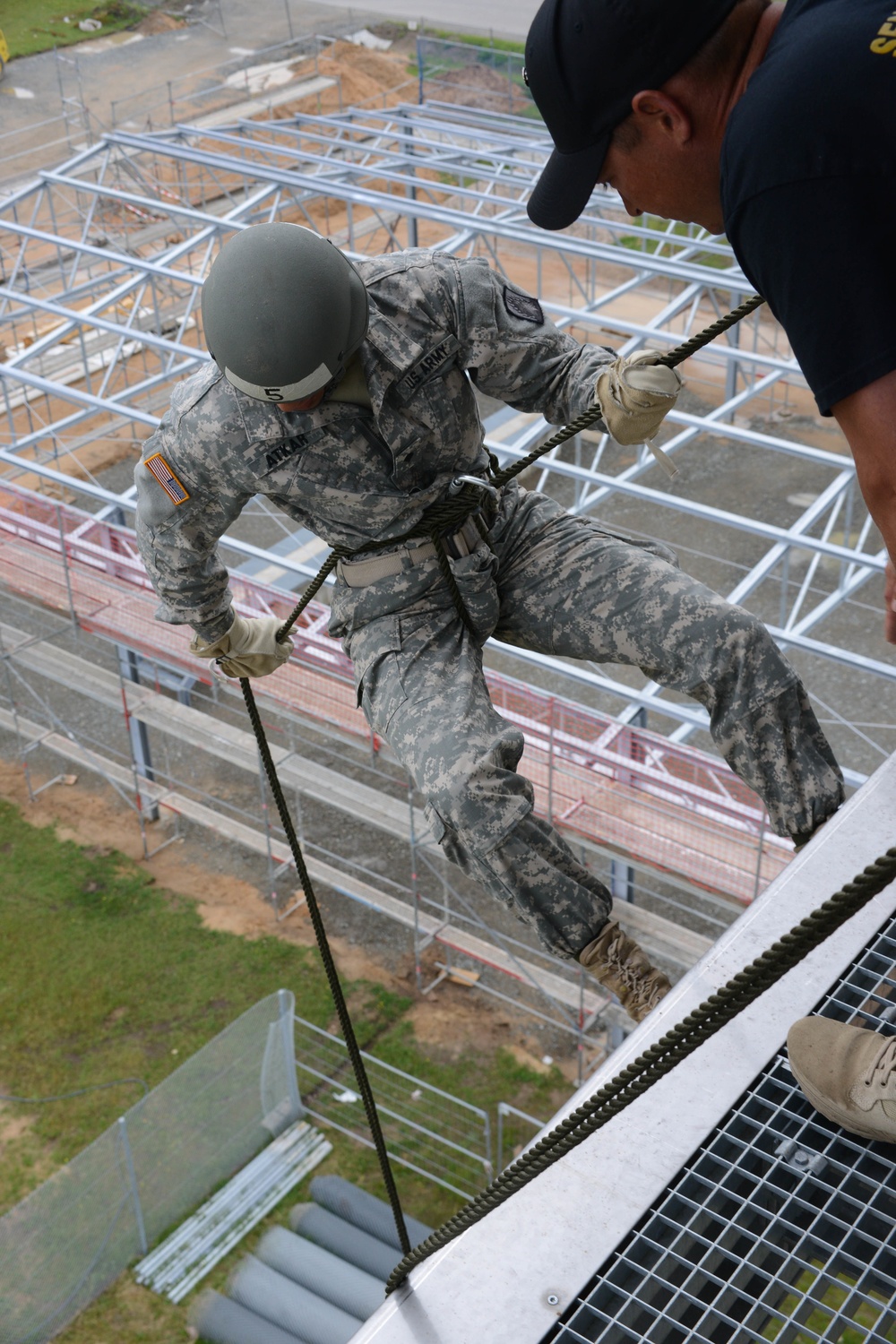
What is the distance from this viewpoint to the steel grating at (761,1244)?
9.36ft

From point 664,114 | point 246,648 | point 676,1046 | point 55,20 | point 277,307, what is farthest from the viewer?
point 55,20

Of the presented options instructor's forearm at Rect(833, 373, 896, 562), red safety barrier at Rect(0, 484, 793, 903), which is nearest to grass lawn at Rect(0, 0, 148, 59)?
red safety barrier at Rect(0, 484, 793, 903)

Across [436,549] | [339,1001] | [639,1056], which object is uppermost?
[436,549]

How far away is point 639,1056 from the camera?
3080mm

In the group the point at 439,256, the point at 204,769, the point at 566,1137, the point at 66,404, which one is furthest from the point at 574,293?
the point at 566,1137

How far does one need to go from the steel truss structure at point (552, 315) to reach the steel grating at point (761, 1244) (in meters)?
6.43

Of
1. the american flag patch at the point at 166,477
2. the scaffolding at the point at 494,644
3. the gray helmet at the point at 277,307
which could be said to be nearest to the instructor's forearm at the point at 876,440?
the gray helmet at the point at 277,307

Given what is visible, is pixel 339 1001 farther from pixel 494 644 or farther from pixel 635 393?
pixel 494 644

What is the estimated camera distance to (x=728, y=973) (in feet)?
11.2

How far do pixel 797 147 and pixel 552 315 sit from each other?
13.3m

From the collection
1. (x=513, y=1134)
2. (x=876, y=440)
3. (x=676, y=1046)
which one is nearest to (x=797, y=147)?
(x=876, y=440)

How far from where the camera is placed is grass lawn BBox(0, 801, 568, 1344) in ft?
36.2

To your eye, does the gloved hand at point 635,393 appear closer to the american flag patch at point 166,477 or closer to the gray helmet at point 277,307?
the gray helmet at point 277,307

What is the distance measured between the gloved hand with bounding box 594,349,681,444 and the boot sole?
69.2 inches
